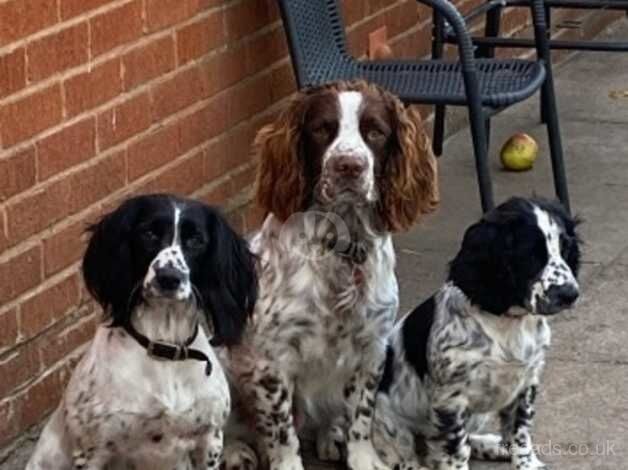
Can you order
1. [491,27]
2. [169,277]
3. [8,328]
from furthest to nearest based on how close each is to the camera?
[491,27]
[8,328]
[169,277]

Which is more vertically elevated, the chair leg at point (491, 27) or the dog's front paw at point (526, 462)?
the dog's front paw at point (526, 462)

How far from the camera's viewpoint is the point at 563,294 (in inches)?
217

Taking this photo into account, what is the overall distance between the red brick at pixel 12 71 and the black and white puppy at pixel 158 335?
855 millimetres

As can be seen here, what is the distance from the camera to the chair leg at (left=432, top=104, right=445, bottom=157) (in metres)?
9.29

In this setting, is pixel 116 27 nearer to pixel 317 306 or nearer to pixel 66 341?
pixel 66 341

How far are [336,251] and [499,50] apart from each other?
16.1 ft

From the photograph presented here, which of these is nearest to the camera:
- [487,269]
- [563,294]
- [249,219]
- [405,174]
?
[563,294]

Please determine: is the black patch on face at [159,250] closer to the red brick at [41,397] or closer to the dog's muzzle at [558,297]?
the dog's muzzle at [558,297]

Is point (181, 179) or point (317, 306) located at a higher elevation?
point (317, 306)

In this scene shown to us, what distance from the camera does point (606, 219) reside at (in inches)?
340

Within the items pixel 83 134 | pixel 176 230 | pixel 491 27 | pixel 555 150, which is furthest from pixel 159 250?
pixel 491 27

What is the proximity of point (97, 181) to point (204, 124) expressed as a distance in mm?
899

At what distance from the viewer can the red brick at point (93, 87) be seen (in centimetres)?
624

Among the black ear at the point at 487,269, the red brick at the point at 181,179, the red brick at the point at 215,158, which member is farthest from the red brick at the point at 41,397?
the black ear at the point at 487,269
